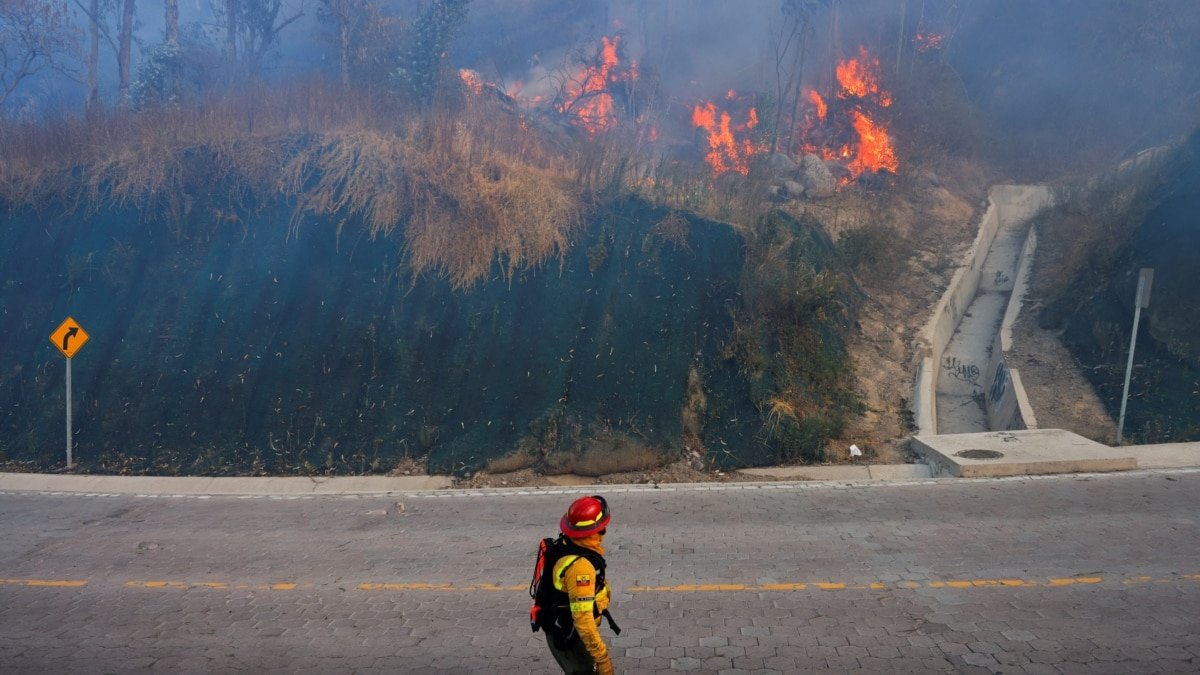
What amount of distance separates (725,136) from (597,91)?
24.6 ft

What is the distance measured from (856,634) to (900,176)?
2216 centimetres

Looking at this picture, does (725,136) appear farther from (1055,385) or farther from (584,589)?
(584,589)

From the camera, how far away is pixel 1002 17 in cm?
4084

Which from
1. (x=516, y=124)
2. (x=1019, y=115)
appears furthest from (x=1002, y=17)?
(x=516, y=124)

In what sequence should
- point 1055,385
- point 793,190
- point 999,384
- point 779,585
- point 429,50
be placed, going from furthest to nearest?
point 429,50 → point 793,190 → point 999,384 → point 1055,385 → point 779,585

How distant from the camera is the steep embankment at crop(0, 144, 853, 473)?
42.5 ft

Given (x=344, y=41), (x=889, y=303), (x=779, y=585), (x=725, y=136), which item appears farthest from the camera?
(x=725, y=136)

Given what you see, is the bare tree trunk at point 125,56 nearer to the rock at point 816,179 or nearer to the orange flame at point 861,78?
the rock at point 816,179

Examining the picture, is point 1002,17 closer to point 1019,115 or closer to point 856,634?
point 1019,115

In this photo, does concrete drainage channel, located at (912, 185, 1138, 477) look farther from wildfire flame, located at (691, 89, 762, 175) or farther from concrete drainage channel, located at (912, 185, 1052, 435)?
wildfire flame, located at (691, 89, 762, 175)

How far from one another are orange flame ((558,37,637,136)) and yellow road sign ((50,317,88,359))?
79.9 ft

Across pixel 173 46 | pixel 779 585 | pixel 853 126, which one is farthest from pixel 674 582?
pixel 173 46

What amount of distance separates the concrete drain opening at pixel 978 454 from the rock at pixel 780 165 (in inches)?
568

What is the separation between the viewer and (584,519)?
14.3ft
